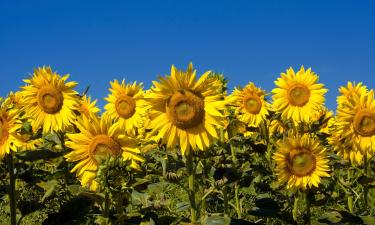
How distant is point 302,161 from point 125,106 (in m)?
4.44

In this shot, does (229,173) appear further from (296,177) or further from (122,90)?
(122,90)

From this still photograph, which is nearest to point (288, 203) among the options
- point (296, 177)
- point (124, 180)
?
point (296, 177)

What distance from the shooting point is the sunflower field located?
398 cm

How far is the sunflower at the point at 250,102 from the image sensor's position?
372 inches

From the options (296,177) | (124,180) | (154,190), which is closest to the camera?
(124,180)

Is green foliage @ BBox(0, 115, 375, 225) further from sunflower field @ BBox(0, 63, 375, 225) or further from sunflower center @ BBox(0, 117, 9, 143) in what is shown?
sunflower center @ BBox(0, 117, 9, 143)

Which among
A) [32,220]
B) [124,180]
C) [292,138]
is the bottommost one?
[32,220]

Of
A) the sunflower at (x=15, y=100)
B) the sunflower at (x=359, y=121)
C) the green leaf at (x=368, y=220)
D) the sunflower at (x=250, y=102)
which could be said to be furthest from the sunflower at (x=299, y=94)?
the green leaf at (x=368, y=220)

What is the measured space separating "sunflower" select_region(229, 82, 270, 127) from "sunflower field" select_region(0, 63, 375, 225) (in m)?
0.61

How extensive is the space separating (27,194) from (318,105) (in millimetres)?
5044

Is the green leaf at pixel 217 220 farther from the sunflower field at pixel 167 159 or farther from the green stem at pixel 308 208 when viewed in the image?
the green stem at pixel 308 208

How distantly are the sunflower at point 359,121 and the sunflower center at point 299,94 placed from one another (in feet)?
6.29

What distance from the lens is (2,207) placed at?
9.23 m

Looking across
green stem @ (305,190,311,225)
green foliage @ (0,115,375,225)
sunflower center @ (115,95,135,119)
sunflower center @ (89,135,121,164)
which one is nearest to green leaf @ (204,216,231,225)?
green foliage @ (0,115,375,225)
